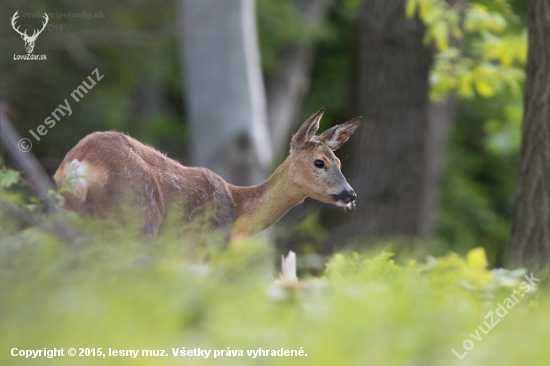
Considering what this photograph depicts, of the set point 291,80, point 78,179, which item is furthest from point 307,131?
point 291,80

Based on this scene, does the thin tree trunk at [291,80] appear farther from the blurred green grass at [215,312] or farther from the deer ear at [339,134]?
the blurred green grass at [215,312]

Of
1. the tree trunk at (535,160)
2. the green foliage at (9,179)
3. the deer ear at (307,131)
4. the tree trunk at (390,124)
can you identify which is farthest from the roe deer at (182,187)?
the tree trunk at (390,124)

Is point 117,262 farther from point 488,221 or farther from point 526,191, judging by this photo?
point 488,221

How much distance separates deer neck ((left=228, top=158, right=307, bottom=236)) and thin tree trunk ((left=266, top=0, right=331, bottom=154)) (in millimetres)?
13178

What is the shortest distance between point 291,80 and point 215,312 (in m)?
16.2

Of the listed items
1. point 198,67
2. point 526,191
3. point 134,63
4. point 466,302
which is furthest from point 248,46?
point 466,302

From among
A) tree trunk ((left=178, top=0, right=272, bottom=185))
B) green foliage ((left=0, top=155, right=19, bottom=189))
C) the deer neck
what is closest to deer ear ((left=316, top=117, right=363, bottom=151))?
the deer neck

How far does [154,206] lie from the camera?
12.5 feet

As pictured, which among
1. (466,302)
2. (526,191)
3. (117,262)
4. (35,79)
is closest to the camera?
(117,262)

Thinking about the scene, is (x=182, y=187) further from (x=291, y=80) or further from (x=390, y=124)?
(x=291, y=80)

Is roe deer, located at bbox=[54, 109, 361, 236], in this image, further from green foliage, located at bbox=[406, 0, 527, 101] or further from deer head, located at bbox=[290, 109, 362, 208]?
green foliage, located at bbox=[406, 0, 527, 101]

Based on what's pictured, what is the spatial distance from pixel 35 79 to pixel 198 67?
3.00m

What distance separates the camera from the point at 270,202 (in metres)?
4.11

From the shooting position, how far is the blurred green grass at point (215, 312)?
97.8 inches
